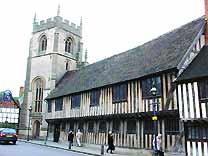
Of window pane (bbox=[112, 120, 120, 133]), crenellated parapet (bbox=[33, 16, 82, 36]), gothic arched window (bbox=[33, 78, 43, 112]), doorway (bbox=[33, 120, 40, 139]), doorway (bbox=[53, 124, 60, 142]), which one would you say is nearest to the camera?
window pane (bbox=[112, 120, 120, 133])

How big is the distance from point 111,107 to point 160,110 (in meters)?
4.81

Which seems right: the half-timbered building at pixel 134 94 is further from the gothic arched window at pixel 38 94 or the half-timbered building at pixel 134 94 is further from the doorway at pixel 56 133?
the gothic arched window at pixel 38 94

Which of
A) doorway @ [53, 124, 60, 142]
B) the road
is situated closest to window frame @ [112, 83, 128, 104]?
the road

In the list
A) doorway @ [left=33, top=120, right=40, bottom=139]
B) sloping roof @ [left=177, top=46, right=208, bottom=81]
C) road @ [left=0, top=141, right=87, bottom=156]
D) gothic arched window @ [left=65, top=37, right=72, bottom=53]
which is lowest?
road @ [left=0, top=141, right=87, bottom=156]

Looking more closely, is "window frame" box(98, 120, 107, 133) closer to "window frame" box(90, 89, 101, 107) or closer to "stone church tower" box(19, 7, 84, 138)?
"window frame" box(90, 89, 101, 107)

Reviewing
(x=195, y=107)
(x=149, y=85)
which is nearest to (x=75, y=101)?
(x=149, y=85)

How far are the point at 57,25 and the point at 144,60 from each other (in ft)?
60.8

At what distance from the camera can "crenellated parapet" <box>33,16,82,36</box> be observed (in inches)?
1316

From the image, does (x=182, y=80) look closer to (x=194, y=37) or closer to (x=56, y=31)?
(x=194, y=37)

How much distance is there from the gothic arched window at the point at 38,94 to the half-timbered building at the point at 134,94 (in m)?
8.33

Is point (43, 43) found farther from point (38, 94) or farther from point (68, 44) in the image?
point (38, 94)

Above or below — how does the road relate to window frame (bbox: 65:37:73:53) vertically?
below

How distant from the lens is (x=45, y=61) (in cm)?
3297

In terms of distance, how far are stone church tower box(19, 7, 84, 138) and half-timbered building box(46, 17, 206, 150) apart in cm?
783
